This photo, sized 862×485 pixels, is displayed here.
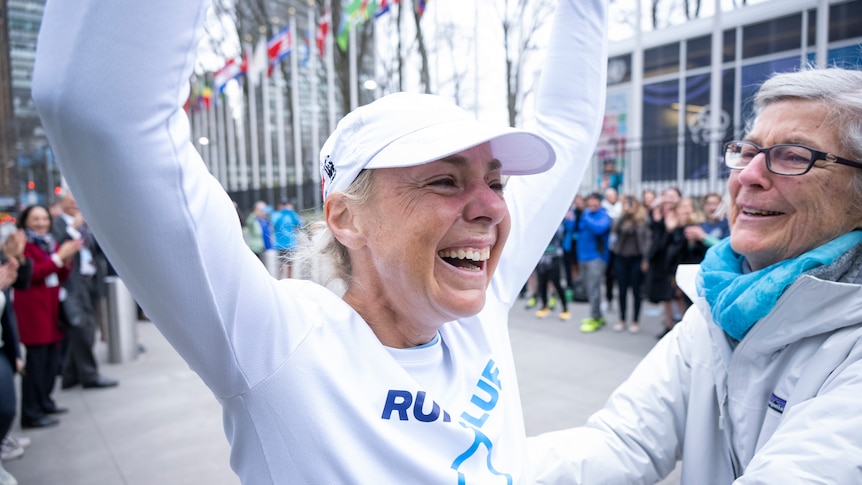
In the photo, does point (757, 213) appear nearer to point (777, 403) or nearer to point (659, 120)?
point (777, 403)

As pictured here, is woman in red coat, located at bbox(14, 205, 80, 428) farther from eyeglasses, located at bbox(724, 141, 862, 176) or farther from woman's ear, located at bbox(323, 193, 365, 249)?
eyeglasses, located at bbox(724, 141, 862, 176)

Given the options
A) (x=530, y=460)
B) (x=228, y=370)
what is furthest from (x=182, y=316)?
(x=530, y=460)

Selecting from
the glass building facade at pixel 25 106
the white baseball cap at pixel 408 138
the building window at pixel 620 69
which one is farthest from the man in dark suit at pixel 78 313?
the glass building facade at pixel 25 106

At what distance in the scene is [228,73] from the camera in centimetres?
2048

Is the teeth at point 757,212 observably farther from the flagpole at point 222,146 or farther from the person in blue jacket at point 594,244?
the flagpole at point 222,146

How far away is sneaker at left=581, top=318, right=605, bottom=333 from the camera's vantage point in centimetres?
721

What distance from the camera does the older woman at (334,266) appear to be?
0.69m

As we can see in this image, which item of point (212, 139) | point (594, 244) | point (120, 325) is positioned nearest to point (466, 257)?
point (120, 325)

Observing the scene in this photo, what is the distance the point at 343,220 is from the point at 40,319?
186 inches

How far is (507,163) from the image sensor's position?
4.39ft

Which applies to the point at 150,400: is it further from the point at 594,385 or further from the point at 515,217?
the point at 515,217

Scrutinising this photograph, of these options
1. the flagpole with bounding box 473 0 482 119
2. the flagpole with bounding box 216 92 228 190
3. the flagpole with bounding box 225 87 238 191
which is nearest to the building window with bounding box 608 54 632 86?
the flagpole with bounding box 473 0 482 119

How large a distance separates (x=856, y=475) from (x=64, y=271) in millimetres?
5814

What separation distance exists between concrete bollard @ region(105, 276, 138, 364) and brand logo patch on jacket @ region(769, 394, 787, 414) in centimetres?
668
